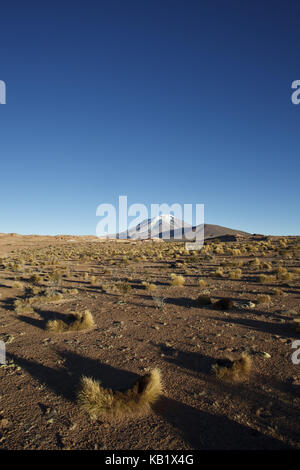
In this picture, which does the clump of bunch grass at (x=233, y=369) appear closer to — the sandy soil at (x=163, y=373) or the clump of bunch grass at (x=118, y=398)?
the sandy soil at (x=163, y=373)

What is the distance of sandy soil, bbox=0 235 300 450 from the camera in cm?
417

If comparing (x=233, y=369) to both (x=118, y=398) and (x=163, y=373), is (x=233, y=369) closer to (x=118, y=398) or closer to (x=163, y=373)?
(x=163, y=373)

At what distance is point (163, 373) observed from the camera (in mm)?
6059

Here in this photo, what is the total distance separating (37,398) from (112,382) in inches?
64.9

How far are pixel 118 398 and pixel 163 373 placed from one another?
5.01ft

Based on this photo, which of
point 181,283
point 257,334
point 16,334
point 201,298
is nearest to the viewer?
point 257,334

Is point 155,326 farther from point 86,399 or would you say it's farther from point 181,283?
point 181,283

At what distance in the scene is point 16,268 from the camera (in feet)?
86.2

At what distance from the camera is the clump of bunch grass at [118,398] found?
15.4 feet

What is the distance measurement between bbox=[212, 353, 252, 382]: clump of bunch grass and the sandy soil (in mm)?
161

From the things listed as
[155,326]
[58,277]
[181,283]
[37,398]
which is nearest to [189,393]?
[37,398]

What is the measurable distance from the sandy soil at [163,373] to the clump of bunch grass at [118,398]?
148mm

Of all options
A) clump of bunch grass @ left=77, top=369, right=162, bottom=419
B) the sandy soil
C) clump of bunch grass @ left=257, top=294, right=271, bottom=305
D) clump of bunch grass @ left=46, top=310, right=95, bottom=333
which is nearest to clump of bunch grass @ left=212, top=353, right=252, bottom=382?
the sandy soil
